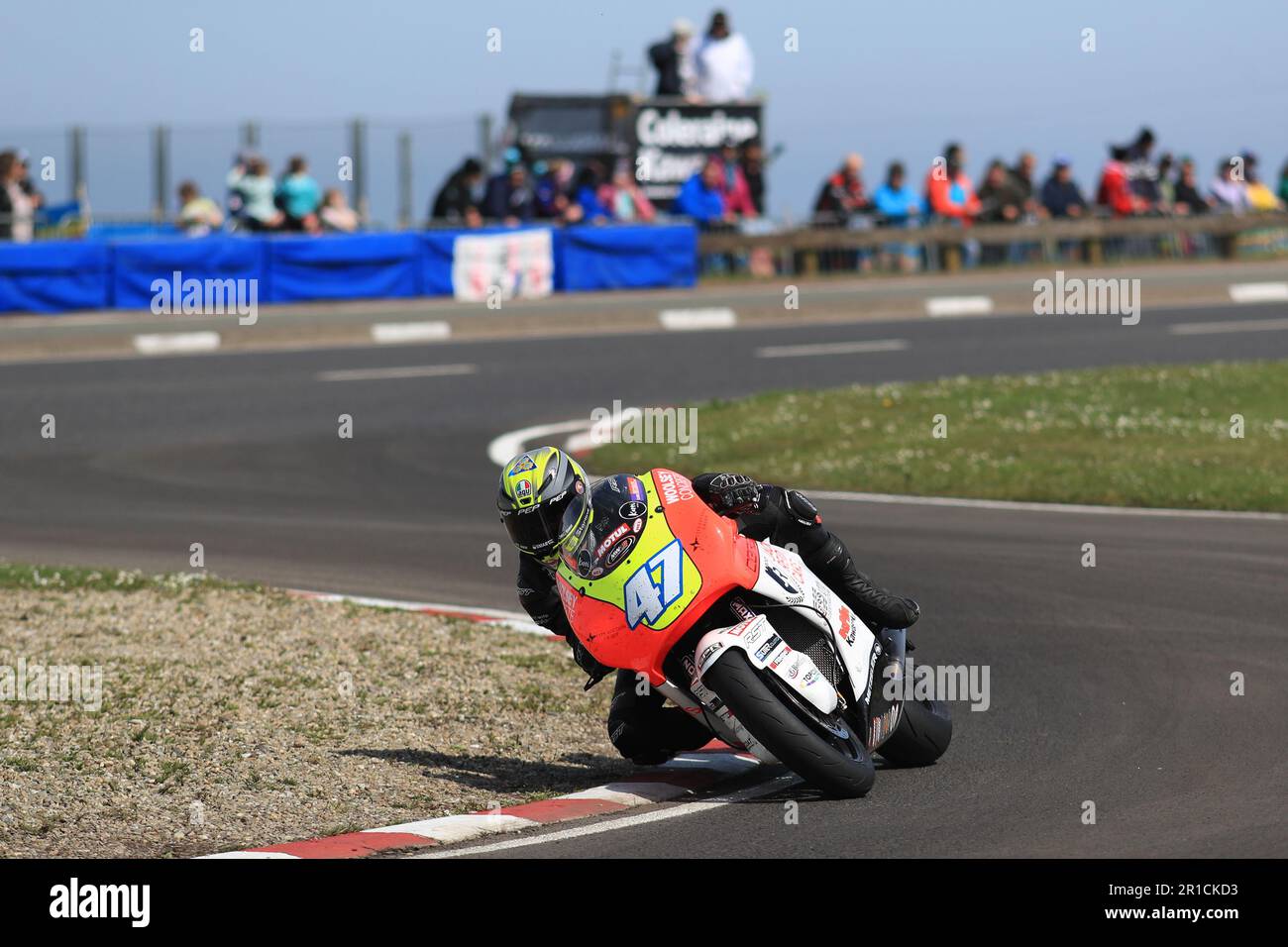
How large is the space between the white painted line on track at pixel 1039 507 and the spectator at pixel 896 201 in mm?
14765

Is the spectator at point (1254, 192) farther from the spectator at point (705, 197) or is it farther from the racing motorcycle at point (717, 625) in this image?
the racing motorcycle at point (717, 625)

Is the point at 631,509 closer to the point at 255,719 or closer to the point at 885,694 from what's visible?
the point at 885,694

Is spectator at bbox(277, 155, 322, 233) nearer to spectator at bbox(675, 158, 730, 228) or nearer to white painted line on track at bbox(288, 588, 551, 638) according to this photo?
spectator at bbox(675, 158, 730, 228)

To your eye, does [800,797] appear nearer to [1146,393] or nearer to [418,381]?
[1146,393]

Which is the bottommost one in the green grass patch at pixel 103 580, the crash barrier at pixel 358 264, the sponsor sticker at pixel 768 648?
the green grass patch at pixel 103 580

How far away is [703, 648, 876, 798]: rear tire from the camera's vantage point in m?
7.14

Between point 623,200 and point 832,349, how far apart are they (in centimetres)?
609

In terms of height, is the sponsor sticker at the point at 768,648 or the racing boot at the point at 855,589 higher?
the racing boot at the point at 855,589

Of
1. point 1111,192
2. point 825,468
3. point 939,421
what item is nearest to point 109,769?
point 825,468

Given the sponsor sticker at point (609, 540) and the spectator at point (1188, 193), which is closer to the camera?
the sponsor sticker at point (609, 540)

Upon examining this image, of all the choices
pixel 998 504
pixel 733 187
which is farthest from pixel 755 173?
pixel 998 504

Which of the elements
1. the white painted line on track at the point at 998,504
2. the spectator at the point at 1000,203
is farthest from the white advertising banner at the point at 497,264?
the white painted line on track at the point at 998,504

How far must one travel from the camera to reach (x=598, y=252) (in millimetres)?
27297

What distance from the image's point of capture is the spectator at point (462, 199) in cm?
2716
